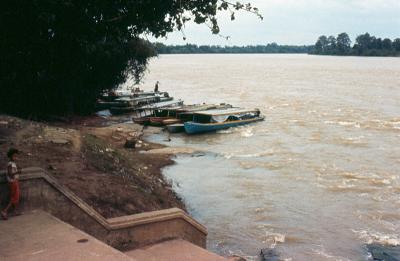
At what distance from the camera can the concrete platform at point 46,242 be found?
6824mm

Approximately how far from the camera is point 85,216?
29.2 ft

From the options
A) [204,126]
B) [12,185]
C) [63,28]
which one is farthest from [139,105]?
[12,185]

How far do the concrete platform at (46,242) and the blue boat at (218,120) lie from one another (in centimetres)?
2832

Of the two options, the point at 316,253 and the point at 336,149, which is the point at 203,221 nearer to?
the point at 316,253

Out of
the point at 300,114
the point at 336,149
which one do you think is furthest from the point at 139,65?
the point at 336,149

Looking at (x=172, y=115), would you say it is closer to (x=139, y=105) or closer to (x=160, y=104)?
(x=139, y=105)

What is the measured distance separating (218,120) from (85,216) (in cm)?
3014

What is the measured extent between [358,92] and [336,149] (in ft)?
140

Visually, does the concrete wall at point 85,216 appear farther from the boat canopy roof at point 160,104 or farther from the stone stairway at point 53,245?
the boat canopy roof at point 160,104

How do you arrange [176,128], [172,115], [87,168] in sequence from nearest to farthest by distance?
1. [87,168]
2. [176,128]
3. [172,115]

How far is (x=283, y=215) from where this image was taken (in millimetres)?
18562

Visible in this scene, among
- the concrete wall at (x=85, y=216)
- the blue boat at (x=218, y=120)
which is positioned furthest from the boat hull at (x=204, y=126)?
the concrete wall at (x=85, y=216)

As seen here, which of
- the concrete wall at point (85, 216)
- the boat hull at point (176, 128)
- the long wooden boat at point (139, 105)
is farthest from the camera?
the long wooden boat at point (139, 105)

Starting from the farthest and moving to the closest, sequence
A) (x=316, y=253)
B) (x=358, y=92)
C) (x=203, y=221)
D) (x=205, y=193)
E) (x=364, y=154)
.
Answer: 1. (x=358, y=92)
2. (x=364, y=154)
3. (x=205, y=193)
4. (x=203, y=221)
5. (x=316, y=253)
